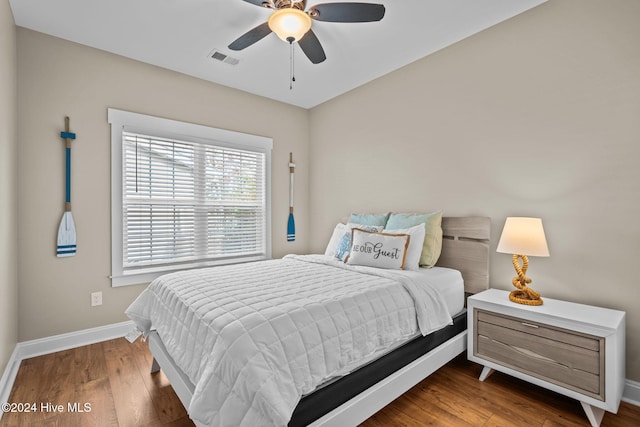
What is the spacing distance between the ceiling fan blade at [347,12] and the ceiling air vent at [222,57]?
1.27m

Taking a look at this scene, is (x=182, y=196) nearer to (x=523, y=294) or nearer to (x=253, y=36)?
(x=253, y=36)

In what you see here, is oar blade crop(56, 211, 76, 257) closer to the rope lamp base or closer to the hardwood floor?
the hardwood floor

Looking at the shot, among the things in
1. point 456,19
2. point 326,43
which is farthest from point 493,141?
point 326,43

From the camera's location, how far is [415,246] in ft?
8.25

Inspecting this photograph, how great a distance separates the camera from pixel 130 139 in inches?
118

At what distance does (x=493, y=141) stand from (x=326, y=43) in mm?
1636

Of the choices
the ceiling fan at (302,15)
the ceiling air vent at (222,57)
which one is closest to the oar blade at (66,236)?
the ceiling air vent at (222,57)

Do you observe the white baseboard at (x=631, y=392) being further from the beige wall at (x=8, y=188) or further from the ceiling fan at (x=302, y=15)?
the beige wall at (x=8, y=188)

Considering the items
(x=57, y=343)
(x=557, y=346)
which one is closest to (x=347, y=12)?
(x=557, y=346)

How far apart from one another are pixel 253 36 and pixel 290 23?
1.15ft

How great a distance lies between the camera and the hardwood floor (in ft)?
5.68

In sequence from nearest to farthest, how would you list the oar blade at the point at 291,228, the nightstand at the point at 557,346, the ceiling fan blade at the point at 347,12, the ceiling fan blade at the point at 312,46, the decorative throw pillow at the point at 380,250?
the nightstand at the point at 557,346, the ceiling fan blade at the point at 347,12, the ceiling fan blade at the point at 312,46, the decorative throw pillow at the point at 380,250, the oar blade at the point at 291,228

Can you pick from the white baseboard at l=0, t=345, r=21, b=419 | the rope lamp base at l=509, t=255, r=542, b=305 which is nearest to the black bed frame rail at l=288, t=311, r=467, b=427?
the rope lamp base at l=509, t=255, r=542, b=305

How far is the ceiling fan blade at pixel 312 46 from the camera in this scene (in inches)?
82.8
